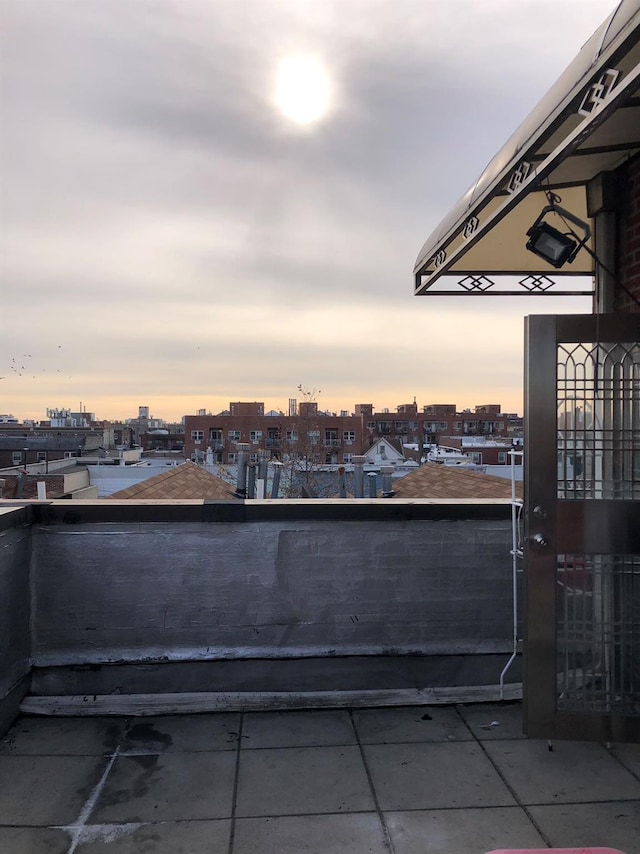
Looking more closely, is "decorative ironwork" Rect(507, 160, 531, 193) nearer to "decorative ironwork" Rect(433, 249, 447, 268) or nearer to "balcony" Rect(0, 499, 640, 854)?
"decorative ironwork" Rect(433, 249, 447, 268)

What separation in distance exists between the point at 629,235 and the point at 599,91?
1.77 meters

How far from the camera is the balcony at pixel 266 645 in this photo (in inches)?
119

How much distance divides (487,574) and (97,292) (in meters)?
14.3

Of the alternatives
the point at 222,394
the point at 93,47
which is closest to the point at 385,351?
the point at 222,394

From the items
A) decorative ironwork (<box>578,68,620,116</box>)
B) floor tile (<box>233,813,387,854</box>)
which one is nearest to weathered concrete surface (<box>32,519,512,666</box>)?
floor tile (<box>233,813,387,854</box>)

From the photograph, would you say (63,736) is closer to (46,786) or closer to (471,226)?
(46,786)

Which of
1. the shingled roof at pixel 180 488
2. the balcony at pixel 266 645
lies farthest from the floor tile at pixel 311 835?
the shingled roof at pixel 180 488

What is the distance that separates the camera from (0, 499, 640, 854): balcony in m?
3.04

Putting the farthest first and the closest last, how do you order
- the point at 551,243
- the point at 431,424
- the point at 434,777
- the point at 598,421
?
the point at 431,424
the point at 551,243
the point at 598,421
the point at 434,777

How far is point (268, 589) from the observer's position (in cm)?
367

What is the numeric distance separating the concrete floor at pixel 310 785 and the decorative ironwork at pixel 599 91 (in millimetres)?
A: 2704

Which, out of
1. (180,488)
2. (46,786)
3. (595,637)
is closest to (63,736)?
(46,786)

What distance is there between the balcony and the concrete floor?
0.02m

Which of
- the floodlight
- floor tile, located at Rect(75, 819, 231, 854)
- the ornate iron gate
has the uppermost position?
the floodlight
